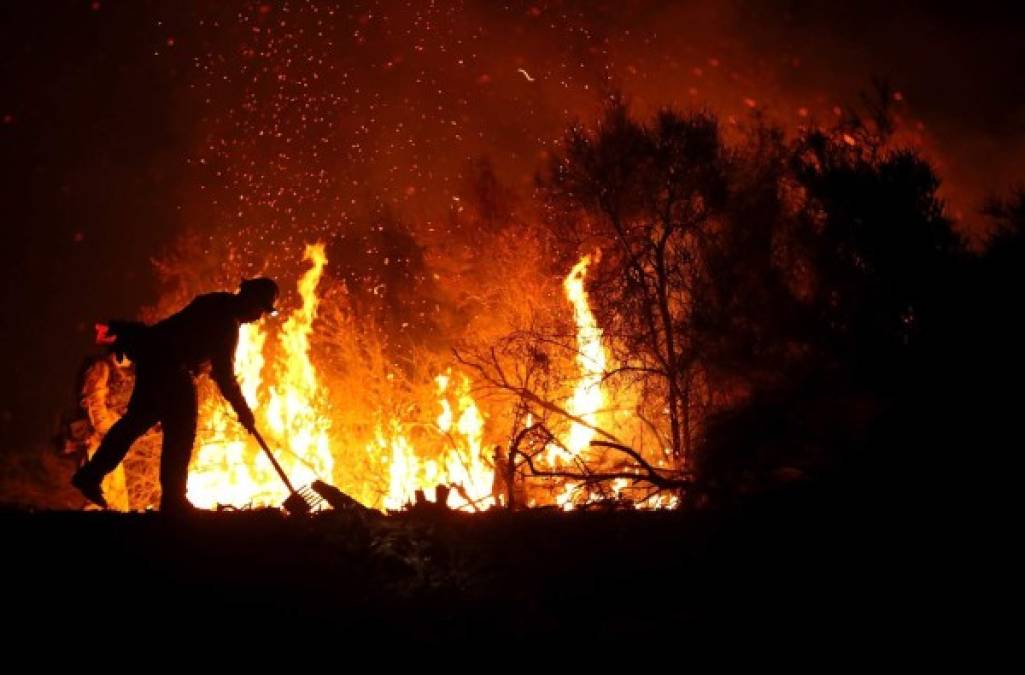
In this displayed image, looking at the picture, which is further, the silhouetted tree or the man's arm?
the silhouetted tree

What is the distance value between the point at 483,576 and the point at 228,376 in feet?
8.11

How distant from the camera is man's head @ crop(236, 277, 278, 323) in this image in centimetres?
559

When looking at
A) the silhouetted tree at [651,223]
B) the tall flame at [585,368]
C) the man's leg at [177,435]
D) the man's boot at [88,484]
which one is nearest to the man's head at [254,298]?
the man's leg at [177,435]

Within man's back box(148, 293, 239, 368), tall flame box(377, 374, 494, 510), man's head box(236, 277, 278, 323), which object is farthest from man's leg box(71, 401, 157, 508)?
tall flame box(377, 374, 494, 510)

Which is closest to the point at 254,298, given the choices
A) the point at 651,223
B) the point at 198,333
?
the point at 198,333

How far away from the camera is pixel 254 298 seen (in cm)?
563

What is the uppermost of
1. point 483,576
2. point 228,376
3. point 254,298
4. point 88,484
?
point 254,298

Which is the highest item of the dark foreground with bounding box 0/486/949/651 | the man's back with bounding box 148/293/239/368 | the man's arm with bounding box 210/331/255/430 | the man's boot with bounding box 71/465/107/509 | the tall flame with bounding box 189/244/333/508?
the tall flame with bounding box 189/244/333/508

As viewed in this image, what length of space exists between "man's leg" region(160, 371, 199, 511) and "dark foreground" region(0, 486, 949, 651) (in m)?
0.71

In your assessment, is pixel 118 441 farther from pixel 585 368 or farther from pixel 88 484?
pixel 585 368

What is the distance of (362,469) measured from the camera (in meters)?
18.1

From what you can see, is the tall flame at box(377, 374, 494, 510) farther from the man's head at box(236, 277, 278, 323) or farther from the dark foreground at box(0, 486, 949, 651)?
the dark foreground at box(0, 486, 949, 651)

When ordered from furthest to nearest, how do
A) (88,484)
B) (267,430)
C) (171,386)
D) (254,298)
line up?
(267,430), (254,298), (171,386), (88,484)

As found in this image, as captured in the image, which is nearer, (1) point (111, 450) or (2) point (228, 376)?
(1) point (111, 450)
